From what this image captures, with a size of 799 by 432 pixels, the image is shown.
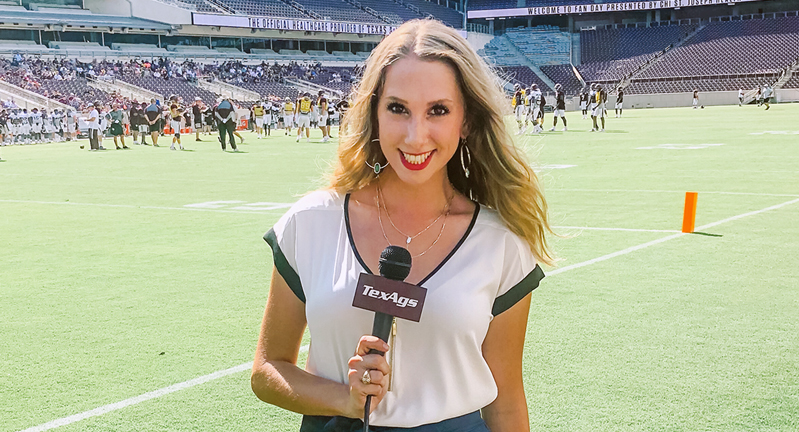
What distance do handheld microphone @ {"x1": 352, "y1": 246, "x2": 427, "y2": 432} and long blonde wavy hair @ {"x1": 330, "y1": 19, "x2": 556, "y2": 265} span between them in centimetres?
65

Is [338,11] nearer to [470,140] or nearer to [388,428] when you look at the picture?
[470,140]

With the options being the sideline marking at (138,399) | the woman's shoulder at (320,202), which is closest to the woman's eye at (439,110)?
the woman's shoulder at (320,202)

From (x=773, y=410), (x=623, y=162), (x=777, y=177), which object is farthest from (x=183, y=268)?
(x=623, y=162)

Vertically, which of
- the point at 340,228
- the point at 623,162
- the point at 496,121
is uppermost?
the point at 496,121

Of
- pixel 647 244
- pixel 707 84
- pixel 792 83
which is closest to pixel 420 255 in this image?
pixel 647 244

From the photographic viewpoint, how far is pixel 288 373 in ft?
8.25

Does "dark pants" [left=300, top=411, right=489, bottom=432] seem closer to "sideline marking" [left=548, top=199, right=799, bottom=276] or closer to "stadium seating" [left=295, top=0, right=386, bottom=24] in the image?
"sideline marking" [left=548, top=199, right=799, bottom=276]

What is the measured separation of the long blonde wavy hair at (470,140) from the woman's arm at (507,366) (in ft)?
0.71

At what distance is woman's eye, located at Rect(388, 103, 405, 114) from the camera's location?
2.52 m

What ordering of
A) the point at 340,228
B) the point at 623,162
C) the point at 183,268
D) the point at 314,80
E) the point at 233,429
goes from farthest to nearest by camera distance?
the point at 314,80
the point at 623,162
the point at 183,268
the point at 233,429
the point at 340,228

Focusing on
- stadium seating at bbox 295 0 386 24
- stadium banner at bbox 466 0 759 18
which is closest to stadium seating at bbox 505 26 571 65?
stadium banner at bbox 466 0 759 18

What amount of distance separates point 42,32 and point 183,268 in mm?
56605

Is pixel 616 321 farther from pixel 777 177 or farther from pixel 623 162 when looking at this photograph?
pixel 623 162

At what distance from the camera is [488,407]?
2.67m
